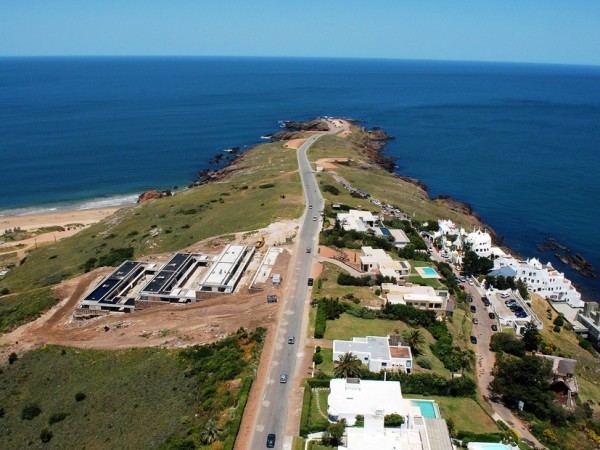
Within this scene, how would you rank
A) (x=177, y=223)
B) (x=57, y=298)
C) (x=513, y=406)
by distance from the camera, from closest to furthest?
(x=513, y=406)
(x=57, y=298)
(x=177, y=223)

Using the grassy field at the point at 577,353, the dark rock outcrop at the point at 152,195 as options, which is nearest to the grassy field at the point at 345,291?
the grassy field at the point at 577,353

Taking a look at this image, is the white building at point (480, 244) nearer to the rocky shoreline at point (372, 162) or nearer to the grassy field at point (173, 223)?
the rocky shoreline at point (372, 162)

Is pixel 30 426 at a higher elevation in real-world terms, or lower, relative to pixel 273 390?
lower

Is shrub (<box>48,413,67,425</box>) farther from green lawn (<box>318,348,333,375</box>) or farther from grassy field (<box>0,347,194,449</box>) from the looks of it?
green lawn (<box>318,348,333,375</box>)

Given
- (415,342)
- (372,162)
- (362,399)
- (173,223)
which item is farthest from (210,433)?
(372,162)

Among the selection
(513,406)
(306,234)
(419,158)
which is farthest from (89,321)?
(419,158)

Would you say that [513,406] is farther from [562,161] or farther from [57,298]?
[562,161]

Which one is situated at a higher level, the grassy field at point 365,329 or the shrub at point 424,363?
the grassy field at point 365,329
